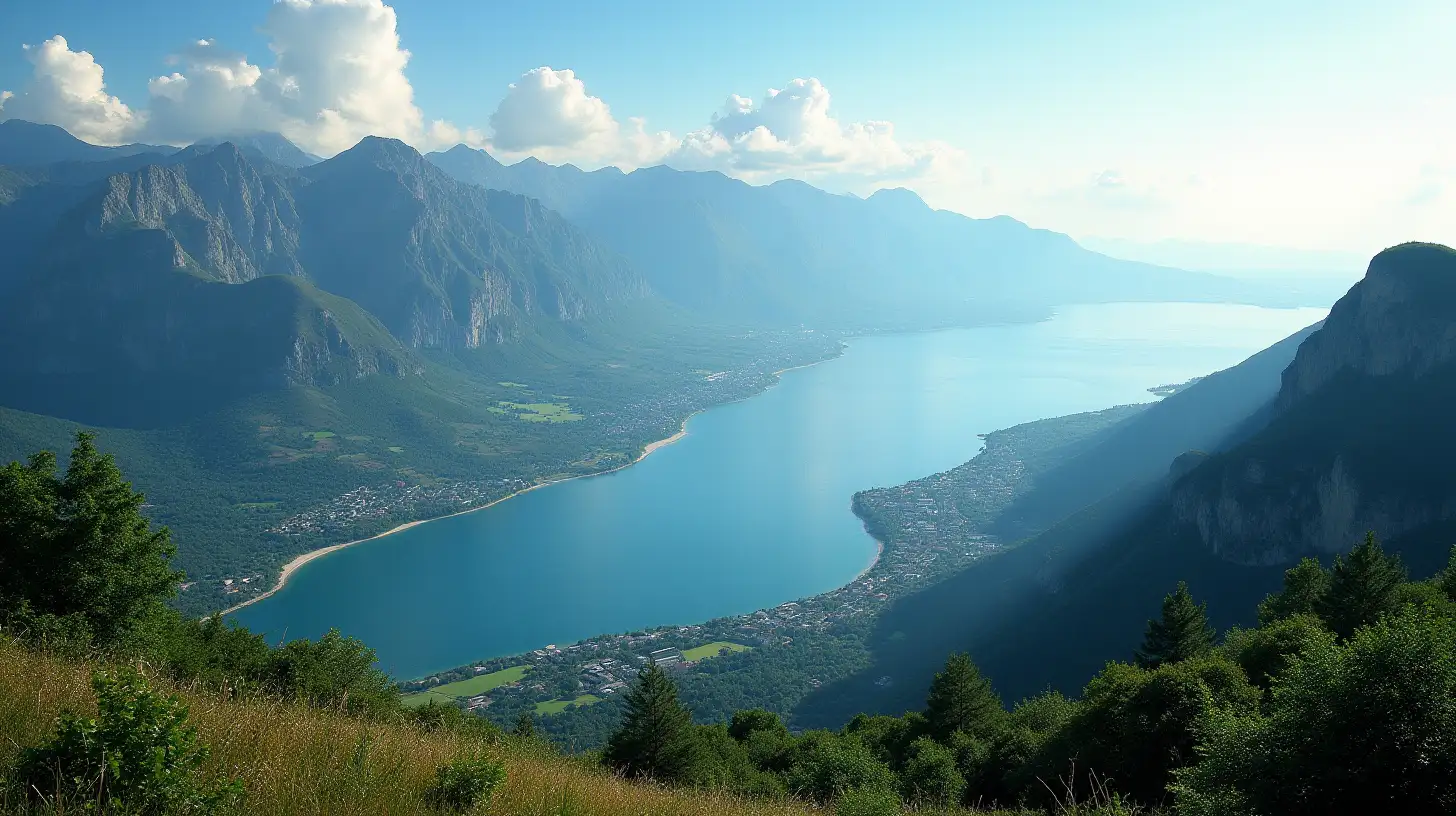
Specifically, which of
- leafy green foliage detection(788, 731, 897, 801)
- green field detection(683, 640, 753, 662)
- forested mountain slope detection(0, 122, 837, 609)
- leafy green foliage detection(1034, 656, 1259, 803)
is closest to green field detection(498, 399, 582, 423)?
forested mountain slope detection(0, 122, 837, 609)

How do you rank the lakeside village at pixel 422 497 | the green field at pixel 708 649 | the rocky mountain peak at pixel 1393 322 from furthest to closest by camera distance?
1. the lakeside village at pixel 422 497
2. the green field at pixel 708 649
3. the rocky mountain peak at pixel 1393 322

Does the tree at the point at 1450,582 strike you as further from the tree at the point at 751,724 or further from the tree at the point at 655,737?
the tree at the point at 655,737

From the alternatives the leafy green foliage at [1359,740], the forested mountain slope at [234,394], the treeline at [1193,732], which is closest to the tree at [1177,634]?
the treeline at [1193,732]

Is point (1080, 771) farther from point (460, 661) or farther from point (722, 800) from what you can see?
point (460, 661)

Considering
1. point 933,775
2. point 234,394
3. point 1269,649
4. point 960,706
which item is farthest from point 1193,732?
point 234,394

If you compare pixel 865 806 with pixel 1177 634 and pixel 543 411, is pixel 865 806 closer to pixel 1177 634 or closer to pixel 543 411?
pixel 1177 634

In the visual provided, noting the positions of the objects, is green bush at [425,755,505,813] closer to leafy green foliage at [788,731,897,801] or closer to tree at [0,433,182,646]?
leafy green foliage at [788,731,897,801]
